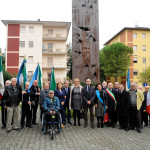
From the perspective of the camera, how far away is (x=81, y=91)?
296 inches

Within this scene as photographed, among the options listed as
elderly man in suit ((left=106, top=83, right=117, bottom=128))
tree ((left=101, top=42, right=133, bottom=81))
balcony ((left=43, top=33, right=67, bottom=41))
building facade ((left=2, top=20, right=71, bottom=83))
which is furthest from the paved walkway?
tree ((left=101, top=42, right=133, bottom=81))

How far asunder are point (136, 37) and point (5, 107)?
40530 millimetres

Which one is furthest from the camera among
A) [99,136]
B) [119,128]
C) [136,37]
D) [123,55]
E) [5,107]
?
[136,37]

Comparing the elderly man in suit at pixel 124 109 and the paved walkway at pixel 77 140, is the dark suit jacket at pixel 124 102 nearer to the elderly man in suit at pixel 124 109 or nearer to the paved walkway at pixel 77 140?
the elderly man in suit at pixel 124 109

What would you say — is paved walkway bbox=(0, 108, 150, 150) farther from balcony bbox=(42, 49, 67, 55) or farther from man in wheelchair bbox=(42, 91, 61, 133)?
balcony bbox=(42, 49, 67, 55)

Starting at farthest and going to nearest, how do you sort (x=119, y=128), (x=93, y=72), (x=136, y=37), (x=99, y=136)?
(x=136, y=37) < (x=93, y=72) < (x=119, y=128) < (x=99, y=136)

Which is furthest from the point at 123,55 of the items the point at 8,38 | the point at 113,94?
the point at 113,94

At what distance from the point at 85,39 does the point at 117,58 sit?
2774 cm

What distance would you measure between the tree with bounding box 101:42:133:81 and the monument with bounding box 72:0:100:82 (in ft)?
87.7

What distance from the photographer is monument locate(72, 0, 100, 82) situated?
1085cm

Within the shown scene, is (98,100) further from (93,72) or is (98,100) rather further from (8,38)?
(8,38)

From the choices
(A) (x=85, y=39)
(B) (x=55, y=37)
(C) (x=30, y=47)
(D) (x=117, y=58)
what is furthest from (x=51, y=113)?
(D) (x=117, y=58)

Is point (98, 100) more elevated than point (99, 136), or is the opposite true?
point (98, 100)

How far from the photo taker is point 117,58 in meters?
37.5
